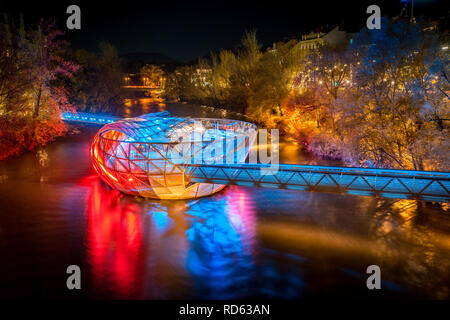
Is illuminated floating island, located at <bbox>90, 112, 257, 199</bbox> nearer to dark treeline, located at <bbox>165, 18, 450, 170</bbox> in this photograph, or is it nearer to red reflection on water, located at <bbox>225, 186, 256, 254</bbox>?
red reflection on water, located at <bbox>225, 186, 256, 254</bbox>

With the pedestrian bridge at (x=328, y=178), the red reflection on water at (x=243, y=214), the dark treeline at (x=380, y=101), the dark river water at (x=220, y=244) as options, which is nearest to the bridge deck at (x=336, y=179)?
the pedestrian bridge at (x=328, y=178)

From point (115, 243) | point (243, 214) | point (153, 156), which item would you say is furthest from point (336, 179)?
point (115, 243)

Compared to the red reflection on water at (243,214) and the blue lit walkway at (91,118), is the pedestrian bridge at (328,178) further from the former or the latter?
the blue lit walkway at (91,118)

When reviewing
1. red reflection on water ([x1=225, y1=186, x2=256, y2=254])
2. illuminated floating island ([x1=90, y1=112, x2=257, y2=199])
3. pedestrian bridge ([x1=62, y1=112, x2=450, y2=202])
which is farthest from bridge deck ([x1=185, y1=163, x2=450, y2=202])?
red reflection on water ([x1=225, y1=186, x2=256, y2=254])

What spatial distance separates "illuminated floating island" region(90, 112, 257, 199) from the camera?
14.3 m

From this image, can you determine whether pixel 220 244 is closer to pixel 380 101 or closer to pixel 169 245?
pixel 169 245

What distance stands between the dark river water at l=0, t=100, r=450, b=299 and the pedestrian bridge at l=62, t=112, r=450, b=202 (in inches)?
67.9

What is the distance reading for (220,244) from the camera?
11.3 metres

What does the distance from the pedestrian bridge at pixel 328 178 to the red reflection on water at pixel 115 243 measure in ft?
7.08

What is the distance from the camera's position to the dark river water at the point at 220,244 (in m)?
9.09

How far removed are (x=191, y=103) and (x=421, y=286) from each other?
64.0 m

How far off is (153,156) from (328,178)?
8.37 meters
